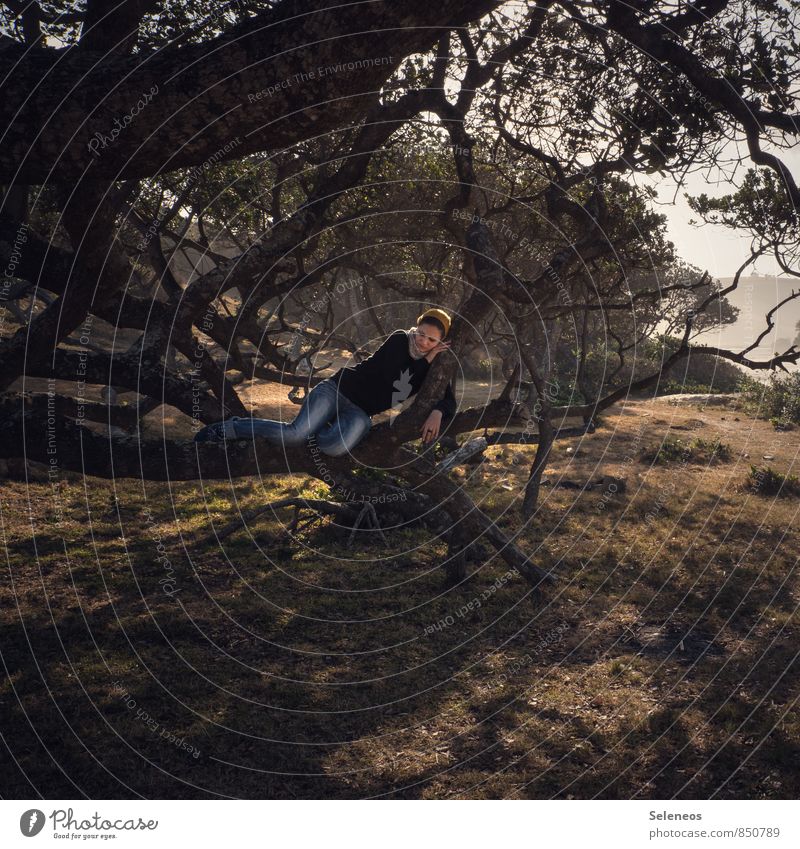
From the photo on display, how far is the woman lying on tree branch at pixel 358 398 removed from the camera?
8812mm

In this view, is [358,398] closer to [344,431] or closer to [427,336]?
[344,431]

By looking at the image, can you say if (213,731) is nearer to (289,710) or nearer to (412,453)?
(289,710)

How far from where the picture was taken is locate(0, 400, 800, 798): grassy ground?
764 cm

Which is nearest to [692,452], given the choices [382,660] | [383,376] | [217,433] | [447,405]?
[382,660]

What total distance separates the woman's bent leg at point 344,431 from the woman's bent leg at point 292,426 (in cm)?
22

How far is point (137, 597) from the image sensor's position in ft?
38.5

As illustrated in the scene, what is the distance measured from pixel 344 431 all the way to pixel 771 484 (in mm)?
16480

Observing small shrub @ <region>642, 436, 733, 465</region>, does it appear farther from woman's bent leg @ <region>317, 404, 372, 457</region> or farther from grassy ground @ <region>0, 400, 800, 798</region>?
woman's bent leg @ <region>317, 404, 372, 457</region>

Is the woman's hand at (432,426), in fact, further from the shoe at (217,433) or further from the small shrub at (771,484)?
the small shrub at (771,484)

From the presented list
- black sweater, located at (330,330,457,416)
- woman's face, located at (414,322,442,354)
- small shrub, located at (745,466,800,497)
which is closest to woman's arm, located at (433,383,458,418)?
black sweater, located at (330,330,457,416)

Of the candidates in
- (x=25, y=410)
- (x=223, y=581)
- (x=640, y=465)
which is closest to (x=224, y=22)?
(x=25, y=410)

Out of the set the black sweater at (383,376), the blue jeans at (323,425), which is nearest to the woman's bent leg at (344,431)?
the blue jeans at (323,425)

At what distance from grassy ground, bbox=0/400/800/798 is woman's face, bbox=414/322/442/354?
15.2 ft

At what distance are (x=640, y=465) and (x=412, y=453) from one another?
53.4ft
